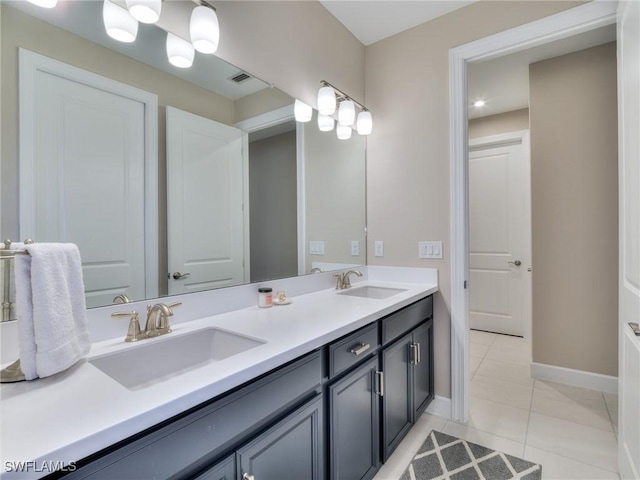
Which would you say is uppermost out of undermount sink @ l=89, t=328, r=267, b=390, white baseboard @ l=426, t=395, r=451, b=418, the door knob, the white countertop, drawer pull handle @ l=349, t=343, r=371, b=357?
the door knob

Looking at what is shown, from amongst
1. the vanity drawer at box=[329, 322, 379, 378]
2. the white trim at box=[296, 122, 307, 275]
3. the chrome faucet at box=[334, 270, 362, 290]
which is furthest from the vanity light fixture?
the vanity drawer at box=[329, 322, 379, 378]

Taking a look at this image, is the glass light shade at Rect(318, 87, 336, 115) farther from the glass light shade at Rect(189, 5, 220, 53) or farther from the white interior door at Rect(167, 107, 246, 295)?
the glass light shade at Rect(189, 5, 220, 53)

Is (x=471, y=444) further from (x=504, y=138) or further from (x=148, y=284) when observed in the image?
(x=504, y=138)

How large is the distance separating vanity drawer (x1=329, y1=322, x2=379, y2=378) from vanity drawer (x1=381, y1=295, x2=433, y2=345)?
0.09 meters

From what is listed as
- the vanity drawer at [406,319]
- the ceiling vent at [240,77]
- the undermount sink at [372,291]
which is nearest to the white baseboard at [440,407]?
the vanity drawer at [406,319]

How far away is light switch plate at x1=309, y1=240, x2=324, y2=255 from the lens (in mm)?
2050

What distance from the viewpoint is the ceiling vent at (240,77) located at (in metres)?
1.53

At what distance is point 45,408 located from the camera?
2.09 ft

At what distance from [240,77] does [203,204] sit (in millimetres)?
651

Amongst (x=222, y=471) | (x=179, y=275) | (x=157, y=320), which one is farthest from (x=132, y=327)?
(x=222, y=471)

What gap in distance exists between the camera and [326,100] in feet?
6.50

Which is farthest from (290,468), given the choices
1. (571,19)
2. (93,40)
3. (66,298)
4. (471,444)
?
(571,19)

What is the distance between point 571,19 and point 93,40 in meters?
2.26

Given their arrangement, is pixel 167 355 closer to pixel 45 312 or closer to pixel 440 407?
pixel 45 312
